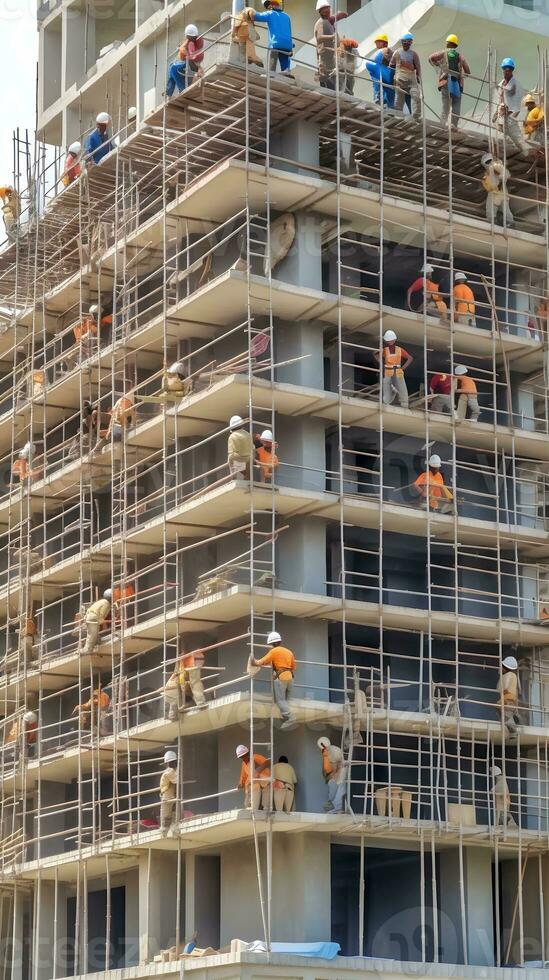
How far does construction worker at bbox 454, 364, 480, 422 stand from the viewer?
41.2 m

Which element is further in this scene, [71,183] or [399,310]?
[71,183]

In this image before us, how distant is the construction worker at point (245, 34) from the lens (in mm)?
39000

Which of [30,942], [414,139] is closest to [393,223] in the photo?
[414,139]

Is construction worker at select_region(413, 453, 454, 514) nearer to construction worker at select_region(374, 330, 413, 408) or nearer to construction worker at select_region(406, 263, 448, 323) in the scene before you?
construction worker at select_region(374, 330, 413, 408)

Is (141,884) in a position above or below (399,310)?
below

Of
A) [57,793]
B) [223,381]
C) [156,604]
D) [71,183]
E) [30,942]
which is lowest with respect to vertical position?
[30,942]

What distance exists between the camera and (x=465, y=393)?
4128cm

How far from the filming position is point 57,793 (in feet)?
151

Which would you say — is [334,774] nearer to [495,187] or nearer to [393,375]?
[393,375]

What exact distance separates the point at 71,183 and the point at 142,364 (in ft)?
17.5

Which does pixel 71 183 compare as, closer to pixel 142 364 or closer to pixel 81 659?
pixel 142 364

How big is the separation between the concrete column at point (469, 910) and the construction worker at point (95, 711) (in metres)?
8.16

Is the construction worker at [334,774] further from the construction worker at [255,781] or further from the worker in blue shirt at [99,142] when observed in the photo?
the worker in blue shirt at [99,142]

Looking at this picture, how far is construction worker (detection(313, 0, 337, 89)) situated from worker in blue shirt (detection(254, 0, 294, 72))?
0.89 meters
